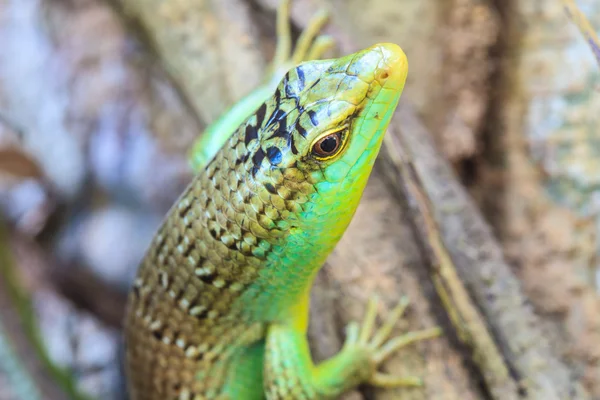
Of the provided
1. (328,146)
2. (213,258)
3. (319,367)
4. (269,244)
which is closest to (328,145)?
(328,146)

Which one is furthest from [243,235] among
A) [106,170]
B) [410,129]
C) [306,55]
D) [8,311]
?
[8,311]

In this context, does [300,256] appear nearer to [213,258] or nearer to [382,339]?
[213,258]

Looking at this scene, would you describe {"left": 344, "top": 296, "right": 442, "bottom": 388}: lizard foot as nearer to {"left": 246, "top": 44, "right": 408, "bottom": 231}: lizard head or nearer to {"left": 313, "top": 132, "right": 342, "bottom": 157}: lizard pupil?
{"left": 246, "top": 44, "right": 408, "bottom": 231}: lizard head

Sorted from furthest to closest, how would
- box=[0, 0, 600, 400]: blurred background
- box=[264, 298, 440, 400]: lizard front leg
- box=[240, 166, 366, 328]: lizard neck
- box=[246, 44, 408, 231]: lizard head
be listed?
box=[0, 0, 600, 400]: blurred background
box=[264, 298, 440, 400]: lizard front leg
box=[240, 166, 366, 328]: lizard neck
box=[246, 44, 408, 231]: lizard head

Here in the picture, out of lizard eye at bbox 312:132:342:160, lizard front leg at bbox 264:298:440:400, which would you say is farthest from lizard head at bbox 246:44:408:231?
lizard front leg at bbox 264:298:440:400

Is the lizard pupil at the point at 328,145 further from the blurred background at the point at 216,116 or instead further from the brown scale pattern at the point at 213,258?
the blurred background at the point at 216,116

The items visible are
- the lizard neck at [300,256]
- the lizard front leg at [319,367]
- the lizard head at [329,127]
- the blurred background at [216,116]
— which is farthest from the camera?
the blurred background at [216,116]

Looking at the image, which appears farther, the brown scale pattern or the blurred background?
the blurred background

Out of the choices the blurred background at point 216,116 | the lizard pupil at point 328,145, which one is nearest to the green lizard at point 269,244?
the lizard pupil at point 328,145
